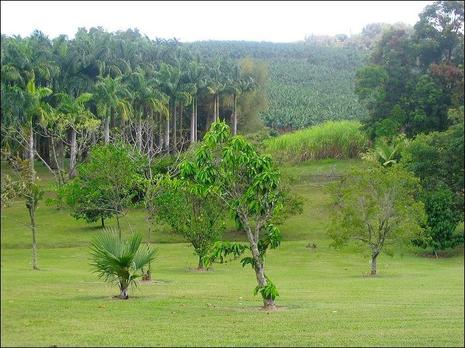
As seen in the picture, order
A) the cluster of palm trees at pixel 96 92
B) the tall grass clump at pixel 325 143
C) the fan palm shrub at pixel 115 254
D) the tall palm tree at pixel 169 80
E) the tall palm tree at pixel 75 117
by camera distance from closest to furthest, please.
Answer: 1. the fan palm shrub at pixel 115 254
2. the tall palm tree at pixel 75 117
3. the cluster of palm trees at pixel 96 92
4. the tall grass clump at pixel 325 143
5. the tall palm tree at pixel 169 80

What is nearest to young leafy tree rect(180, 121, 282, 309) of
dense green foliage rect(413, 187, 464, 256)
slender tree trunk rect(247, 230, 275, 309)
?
slender tree trunk rect(247, 230, 275, 309)

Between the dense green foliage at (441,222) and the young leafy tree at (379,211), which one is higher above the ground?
the young leafy tree at (379,211)

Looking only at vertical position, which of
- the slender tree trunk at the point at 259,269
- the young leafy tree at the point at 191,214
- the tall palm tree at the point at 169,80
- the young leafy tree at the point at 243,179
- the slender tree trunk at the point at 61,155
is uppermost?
the tall palm tree at the point at 169,80

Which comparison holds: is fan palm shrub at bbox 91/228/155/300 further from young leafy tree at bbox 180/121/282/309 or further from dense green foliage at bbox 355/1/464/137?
dense green foliage at bbox 355/1/464/137

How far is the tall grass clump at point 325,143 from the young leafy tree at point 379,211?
35.6 metres

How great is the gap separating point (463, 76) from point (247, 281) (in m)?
41.0

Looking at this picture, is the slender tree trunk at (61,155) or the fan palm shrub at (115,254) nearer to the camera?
the fan palm shrub at (115,254)

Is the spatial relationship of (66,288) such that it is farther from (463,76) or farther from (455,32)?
(455,32)

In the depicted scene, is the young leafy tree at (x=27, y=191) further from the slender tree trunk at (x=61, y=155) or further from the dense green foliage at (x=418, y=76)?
the dense green foliage at (x=418, y=76)

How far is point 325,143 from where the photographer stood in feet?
243

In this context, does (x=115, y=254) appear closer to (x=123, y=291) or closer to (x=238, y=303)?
(x=123, y=291)

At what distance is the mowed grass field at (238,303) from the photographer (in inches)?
516

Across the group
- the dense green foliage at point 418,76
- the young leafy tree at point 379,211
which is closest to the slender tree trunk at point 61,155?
the dense green foliage at point 418,76

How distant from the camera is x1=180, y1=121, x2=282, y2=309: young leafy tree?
1836 centimetres
